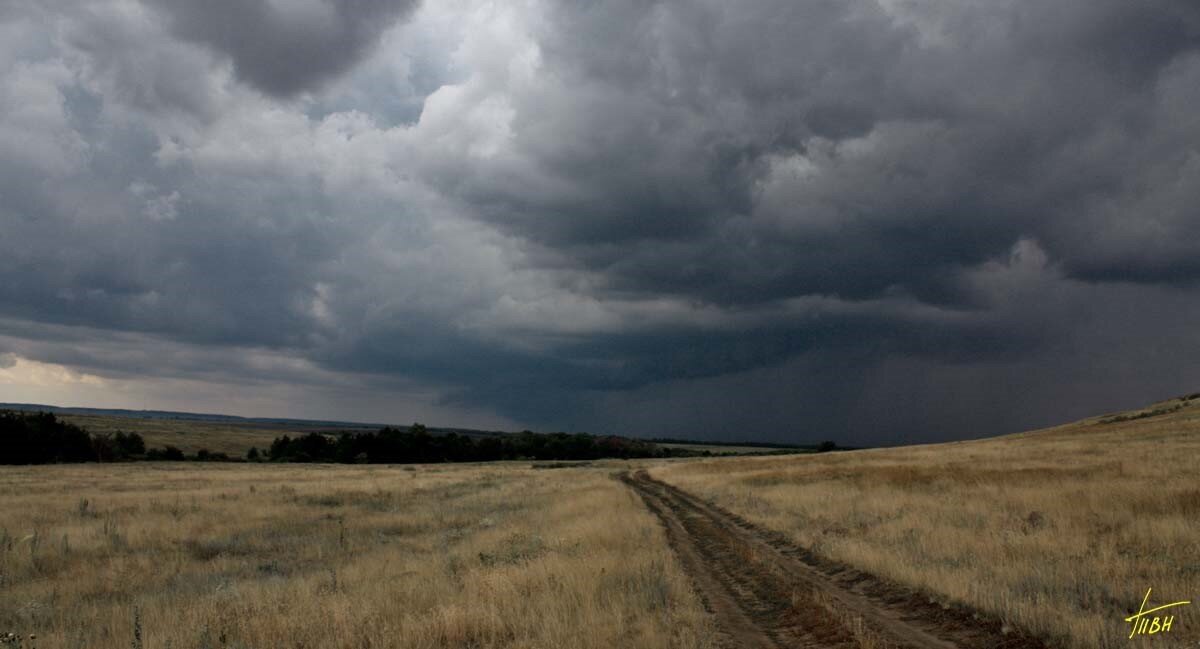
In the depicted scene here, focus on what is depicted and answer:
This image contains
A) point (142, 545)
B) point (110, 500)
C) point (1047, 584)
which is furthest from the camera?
point (110, 500)

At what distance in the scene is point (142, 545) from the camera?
62.5 feet

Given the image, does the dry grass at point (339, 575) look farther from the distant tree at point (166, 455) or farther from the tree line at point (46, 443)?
the distant tree at point (166, 455)

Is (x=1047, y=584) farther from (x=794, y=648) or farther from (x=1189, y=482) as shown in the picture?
(x=1189, y=482)

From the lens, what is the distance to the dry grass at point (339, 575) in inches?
371

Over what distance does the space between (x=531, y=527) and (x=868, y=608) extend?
12.9 metres

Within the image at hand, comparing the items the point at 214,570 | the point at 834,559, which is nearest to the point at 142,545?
the point at 214,570

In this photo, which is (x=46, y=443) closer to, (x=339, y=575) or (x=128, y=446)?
(x=128, y=446)

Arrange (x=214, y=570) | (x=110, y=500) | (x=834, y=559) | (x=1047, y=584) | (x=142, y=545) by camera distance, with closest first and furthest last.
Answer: (x=1047, y=584)
(x=834, y=559)
(x=214, y=570)
(x=142, y=545)
(x=110, y=500)

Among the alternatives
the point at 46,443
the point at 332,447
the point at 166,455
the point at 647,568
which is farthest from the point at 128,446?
the point at 647,568

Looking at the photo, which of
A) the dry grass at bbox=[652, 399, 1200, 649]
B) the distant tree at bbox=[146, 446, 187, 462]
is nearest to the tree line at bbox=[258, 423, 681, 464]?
the distant tree at bbox=[146, 446, 187, 462]
